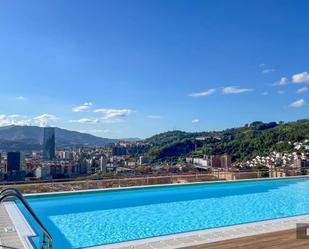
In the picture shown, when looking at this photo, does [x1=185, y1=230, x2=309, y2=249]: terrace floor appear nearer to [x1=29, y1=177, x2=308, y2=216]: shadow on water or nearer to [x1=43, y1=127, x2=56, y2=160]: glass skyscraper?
[x1=29, y1=177, x2=308, y2=216]: shadow on water

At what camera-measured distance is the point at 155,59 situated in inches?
649

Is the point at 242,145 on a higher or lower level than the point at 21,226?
higher

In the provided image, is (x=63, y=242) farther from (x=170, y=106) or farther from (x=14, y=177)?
(x=170, y=106)

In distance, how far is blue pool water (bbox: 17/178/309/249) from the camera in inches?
274

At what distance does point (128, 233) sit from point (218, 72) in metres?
14.9

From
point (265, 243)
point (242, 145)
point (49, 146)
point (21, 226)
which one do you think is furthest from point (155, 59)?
point (242, 145)

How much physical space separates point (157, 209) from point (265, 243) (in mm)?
4666

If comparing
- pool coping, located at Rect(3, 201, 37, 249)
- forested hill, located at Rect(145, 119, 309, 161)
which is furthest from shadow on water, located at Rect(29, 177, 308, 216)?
forested hill, located at Rect(145, 119, 309, 161)

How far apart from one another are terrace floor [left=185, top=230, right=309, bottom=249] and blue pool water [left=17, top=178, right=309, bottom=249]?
7.05ft

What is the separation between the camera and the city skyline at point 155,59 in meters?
11.6

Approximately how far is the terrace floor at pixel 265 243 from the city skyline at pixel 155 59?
8.52m

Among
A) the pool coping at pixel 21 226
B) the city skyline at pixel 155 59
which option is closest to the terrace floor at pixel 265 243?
the pool coping at pixel 21 226

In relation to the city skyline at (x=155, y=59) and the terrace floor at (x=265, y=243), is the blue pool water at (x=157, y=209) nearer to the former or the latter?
the terrace floor at (x=265, y=243)

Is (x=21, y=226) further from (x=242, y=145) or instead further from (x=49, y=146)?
(x=242, y=145)
